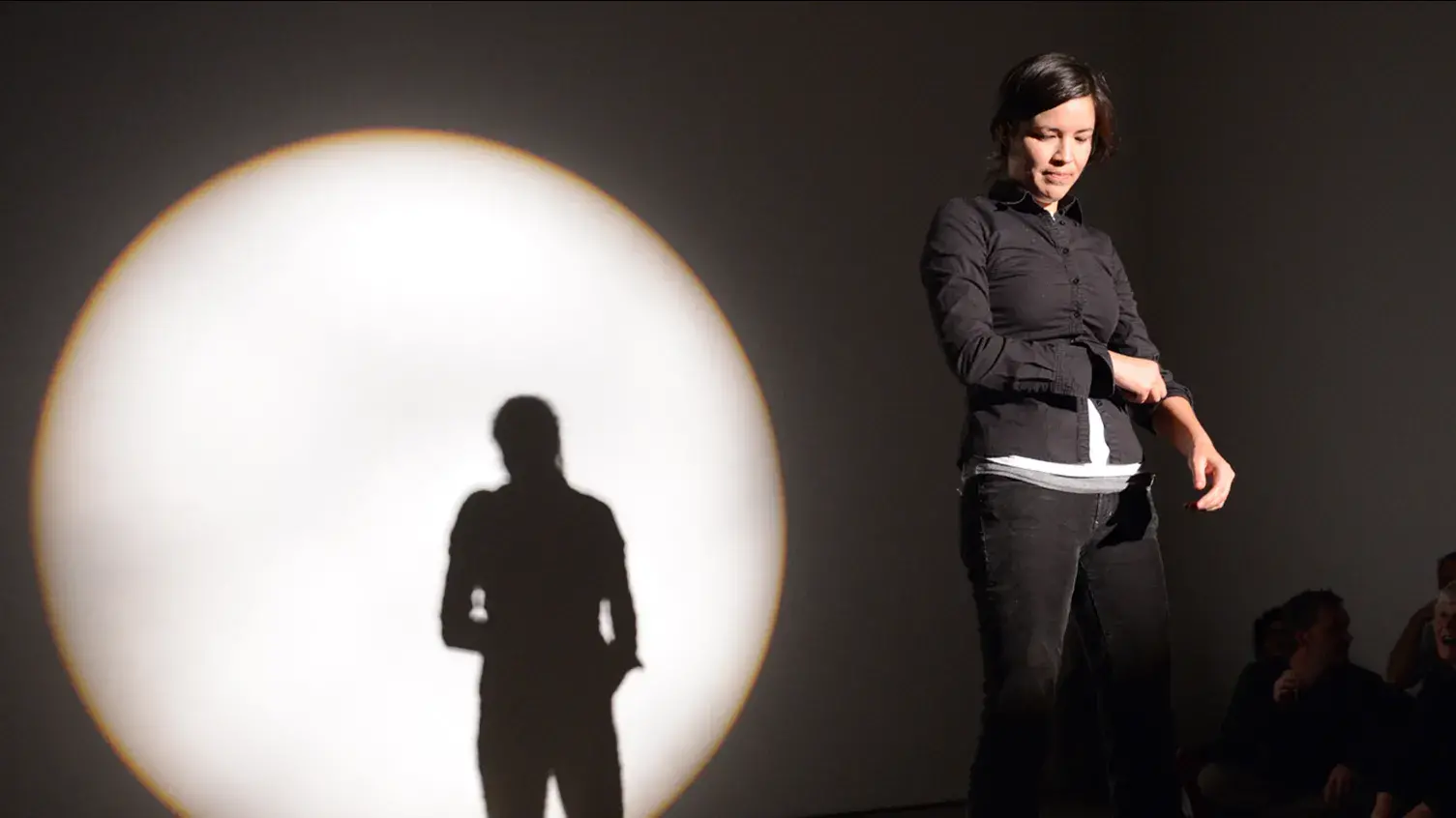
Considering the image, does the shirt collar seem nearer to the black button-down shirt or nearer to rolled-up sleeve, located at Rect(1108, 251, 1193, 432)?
the black button-down shirt

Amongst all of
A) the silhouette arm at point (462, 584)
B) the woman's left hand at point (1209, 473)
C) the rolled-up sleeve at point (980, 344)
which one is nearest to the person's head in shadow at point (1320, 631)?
the woman's left hand at point (1209, 473)

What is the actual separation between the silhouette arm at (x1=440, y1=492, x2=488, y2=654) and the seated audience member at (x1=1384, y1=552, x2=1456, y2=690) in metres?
1.95

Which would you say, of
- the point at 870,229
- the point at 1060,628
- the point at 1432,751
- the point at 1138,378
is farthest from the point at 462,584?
the point at 1432,751

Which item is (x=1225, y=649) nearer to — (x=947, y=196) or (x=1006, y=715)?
(x=947, y=196)

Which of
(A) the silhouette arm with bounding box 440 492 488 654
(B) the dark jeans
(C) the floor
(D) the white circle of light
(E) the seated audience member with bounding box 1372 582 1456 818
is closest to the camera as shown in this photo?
(B) the dark jeans

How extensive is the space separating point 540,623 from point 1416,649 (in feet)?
6.13

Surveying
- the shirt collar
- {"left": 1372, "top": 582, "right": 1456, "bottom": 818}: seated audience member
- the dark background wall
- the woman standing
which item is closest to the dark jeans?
the woman standing

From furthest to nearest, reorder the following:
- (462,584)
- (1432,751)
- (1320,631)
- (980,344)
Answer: (462,584), (1320,631), (1432,751), (980,344)

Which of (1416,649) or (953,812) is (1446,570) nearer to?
(1416,649)

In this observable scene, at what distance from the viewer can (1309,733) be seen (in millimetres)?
2658

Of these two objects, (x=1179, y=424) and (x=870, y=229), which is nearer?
(x=1179, y=424)

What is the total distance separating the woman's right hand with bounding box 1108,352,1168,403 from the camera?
1628mm

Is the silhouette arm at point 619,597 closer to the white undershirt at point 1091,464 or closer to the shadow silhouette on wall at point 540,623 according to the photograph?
the shadow silhouette on wall at point 540,623

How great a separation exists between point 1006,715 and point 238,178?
2005 millimetres
